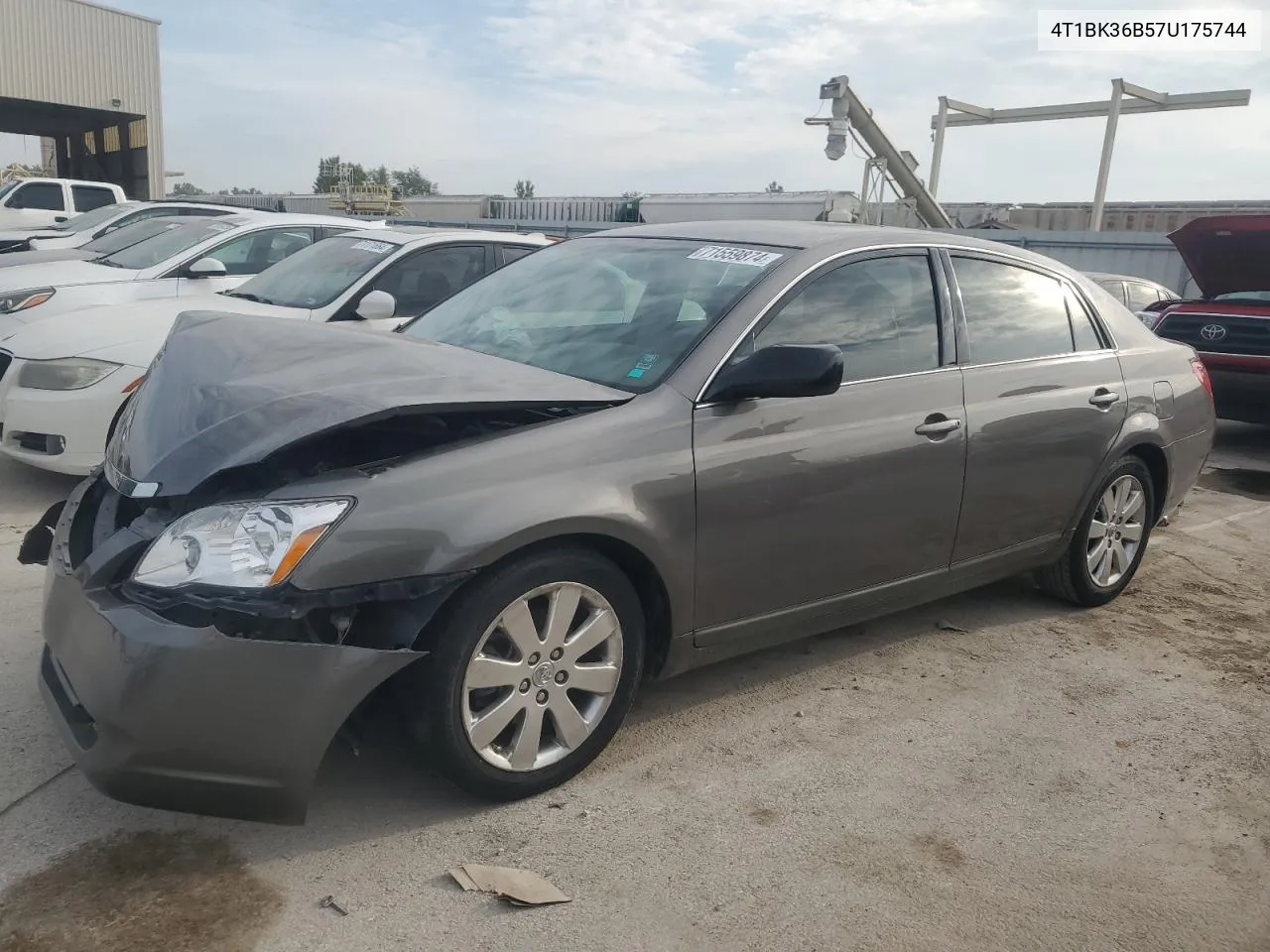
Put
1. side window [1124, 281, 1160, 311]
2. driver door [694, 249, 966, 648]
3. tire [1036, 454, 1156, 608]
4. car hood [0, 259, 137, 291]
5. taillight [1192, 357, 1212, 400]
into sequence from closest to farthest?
driver door [694, 249, 966, 648], tire [1036, 454, 1156, 608], taillight [1192, 357, 1212, 400], car hood [0, 259, 137, 291], side window [1124, 281, 1160, 311]

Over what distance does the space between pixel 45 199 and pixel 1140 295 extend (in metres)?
19.1

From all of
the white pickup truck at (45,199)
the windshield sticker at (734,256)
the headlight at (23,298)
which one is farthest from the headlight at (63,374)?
the white pickup truck at (45,199)

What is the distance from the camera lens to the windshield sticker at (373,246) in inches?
263

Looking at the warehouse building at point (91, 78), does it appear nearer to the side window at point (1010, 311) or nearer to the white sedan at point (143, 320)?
A: the white sedan at point (143, 320)

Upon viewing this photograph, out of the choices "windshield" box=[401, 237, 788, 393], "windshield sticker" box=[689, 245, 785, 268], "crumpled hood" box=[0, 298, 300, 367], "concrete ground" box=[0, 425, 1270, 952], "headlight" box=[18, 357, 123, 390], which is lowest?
"concrete ground" box=[0, 425, 1270, 952]

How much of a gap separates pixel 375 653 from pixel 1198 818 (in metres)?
2.43

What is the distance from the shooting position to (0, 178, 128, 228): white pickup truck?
19281mm

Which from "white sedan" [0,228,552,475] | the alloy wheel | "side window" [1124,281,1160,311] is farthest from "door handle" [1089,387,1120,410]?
"side window" [1124,281,1160,311]

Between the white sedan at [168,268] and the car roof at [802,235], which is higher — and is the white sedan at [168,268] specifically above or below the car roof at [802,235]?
below

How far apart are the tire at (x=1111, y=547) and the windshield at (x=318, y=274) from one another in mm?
4341

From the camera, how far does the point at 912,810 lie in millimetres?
3025

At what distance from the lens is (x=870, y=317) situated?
12.2 ft

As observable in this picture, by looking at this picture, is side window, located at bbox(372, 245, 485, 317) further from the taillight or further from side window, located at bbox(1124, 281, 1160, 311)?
side window, located at bbox(1124, 281, 1160, 311)

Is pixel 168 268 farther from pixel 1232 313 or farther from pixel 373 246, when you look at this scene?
pixel 1232 313
